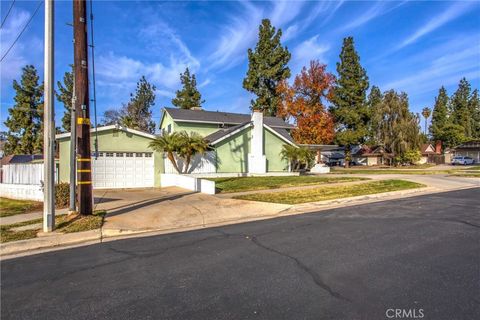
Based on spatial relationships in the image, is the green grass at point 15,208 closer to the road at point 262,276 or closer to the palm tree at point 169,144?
the road at point 262,276

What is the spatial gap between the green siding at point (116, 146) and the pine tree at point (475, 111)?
94.8 meters

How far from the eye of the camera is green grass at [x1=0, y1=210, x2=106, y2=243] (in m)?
7.24

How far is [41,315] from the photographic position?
3.61 meters

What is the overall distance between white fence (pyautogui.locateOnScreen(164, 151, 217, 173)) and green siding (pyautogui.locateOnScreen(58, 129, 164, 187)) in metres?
0.47

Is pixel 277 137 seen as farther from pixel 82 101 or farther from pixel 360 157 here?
pixel 360 157

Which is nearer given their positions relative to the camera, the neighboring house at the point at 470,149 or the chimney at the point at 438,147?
the neighboring house at the point at 470,149

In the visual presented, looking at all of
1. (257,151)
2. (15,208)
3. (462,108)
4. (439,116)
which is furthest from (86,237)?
(462,108)

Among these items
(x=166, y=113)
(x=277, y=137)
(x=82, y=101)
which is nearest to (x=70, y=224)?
(x=82, y=101)

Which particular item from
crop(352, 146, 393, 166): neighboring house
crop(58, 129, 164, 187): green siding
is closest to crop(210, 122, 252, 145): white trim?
crop(58, 129, 164, 187): green siding

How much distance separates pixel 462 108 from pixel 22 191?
3771 inches

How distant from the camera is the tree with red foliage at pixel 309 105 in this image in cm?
4328

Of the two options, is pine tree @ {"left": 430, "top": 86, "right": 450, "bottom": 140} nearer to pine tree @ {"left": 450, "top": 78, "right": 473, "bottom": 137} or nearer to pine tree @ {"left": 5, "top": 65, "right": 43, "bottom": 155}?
pine tree @ {"left": 450, "top": 78, "right": 473, "bottom": 137}

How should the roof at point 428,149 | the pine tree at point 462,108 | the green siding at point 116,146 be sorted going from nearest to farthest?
the green siding at point 116,146, the roof at point 428,149, the pine tree at point 462,108

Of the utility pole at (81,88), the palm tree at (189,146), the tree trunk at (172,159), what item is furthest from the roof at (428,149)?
the utility pole at (81,88)
